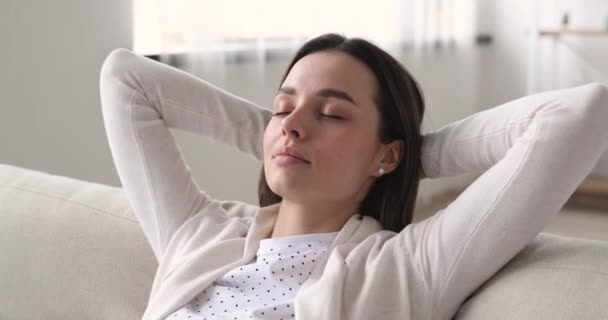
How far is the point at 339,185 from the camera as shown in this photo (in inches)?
50.6

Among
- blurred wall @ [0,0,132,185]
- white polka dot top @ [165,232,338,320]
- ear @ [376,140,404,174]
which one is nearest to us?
white polka dot top @ [165,232,338,320]

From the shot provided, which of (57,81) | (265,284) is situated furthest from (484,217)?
(57,81)

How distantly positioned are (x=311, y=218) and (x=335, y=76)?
0.77 ft

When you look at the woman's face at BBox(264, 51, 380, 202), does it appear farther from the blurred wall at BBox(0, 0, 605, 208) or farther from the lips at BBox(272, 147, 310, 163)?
the blurred wall at BBox(0, 0, 605, 208)

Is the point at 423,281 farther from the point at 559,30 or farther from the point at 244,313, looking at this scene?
the point at 559,30

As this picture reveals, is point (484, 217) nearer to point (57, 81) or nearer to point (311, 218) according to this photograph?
point (311, 218)

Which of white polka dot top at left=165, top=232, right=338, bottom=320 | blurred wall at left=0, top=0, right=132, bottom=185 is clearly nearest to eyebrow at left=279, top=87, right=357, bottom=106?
white polka dot top at left=165, top=232, right=338, bottom=320

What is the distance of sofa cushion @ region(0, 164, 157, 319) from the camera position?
1524 millimetres

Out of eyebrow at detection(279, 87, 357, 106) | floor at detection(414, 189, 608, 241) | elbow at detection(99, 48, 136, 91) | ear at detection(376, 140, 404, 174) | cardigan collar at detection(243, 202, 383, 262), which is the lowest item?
floor at detection(414, 189, 608, 241)

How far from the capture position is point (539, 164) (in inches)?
43.4

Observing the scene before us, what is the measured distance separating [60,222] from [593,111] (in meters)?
1.04

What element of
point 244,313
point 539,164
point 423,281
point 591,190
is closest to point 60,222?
point 244,313

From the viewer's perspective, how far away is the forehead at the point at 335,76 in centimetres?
132

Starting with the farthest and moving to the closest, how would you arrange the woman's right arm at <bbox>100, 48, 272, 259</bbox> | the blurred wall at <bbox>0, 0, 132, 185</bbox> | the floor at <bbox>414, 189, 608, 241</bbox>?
1. the floor at <bbox>414, 189, 608, 241</bbox>
2. the blurred wall at <bbox>0, 0, 132, 185</bbox>
3. the woman's right arm at <bbox>100, 48, 272, 259</bbox>
